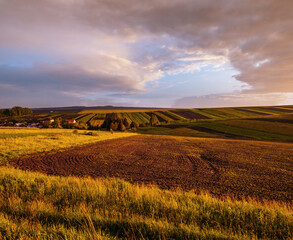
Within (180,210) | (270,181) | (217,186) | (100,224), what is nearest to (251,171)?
(270,181)

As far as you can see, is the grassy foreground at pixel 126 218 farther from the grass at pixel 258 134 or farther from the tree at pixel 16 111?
the tree at pixel 16 111

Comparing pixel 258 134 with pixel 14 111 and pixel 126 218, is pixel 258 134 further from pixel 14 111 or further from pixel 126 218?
pixel 14 111

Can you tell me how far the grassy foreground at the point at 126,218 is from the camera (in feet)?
9.89

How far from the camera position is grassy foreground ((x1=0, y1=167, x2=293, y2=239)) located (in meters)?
3.02

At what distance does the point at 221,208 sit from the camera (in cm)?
440

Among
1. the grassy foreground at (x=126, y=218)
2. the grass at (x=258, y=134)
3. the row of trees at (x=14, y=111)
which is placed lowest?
the grass at (x=258, y=134)

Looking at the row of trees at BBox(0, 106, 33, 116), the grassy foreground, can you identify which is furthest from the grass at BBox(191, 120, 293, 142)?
the row of trees at BBox(0, 106, 33, 116)

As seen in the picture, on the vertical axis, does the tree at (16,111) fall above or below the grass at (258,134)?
above

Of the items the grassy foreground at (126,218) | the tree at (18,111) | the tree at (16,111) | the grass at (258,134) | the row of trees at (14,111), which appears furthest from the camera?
the tree at (18,111)

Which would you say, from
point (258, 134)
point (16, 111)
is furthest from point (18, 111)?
point (258, 134)

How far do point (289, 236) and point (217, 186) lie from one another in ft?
22.7

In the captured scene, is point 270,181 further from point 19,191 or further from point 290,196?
point 19,191

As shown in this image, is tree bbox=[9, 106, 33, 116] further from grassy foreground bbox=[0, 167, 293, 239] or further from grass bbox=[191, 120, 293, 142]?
grassy foreground bbox=[0, 167, 293, 239]

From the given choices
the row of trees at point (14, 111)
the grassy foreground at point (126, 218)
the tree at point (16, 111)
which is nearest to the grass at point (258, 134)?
the grassy foreground at point (126, 218)
